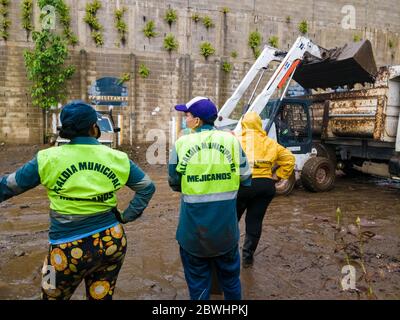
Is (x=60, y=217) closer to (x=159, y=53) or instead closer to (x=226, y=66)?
(x=159, y=53)

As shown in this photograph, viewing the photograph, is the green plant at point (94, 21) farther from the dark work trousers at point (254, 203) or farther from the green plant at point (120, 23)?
the dark work trousers at point (254, 203)

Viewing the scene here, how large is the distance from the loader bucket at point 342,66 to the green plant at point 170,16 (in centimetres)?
759

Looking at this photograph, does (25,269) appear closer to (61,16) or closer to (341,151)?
(341,151)

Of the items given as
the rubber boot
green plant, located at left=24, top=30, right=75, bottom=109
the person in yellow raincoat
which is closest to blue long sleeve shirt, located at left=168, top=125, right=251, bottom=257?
the person in yellow raincoat

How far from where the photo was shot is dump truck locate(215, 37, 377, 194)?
25.3 ft

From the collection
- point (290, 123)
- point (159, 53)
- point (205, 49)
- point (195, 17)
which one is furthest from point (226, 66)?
point (290, 123)

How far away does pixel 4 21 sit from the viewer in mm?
13055

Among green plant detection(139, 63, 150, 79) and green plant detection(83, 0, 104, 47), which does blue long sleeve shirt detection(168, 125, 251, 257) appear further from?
green plant detection(83, 0, 104, 47)

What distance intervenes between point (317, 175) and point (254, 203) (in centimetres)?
485

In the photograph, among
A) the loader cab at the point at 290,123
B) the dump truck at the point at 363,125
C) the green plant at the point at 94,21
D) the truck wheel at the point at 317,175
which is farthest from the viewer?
the green plant at the point at 94,21

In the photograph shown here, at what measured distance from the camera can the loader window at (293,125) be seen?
779 cm

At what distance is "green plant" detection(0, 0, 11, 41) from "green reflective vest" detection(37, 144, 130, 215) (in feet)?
43.5

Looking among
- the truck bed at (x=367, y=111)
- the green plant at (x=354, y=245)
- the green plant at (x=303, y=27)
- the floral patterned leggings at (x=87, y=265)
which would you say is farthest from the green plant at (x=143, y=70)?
the floral patterned leggings at (x=87, y=265)

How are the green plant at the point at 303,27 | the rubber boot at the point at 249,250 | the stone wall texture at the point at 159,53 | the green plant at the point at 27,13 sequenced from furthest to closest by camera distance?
the green plant at the point at 303,27 → the stone wall texture at the point at 159,53 → the green plant at the point at 27,13 → the rubber boot at the point at 249,250
